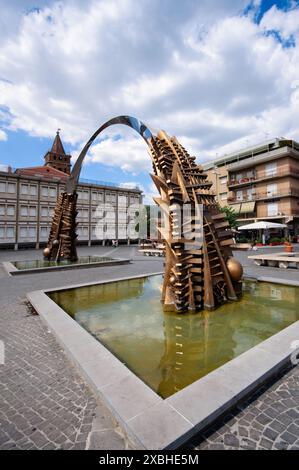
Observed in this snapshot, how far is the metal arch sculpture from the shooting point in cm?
629

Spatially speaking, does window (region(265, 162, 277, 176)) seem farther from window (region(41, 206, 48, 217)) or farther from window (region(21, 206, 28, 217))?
window (region(21, 206, 28, 217))

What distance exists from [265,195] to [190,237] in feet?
122

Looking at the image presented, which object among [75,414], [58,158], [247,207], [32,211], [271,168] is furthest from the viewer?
[58,158]

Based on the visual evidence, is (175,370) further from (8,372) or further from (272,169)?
(272,169)

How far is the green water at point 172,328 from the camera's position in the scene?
364cm

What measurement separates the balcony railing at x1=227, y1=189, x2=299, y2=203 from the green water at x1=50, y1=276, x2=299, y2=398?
32.6 meters

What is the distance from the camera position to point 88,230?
43.1 m

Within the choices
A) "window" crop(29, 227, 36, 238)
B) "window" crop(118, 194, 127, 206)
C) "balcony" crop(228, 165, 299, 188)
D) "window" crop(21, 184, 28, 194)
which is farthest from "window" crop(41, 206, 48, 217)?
"balcony" crop(228, 165, 299, 188)

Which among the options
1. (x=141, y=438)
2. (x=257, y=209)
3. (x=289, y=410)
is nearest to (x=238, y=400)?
(x=289, y=410)

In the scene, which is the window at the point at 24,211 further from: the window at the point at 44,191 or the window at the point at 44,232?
the window at the point at 44,191

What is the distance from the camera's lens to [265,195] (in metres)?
38.5

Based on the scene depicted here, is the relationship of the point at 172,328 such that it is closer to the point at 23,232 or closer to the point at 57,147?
the point at 23,232

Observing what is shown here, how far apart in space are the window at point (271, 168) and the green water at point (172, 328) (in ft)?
115

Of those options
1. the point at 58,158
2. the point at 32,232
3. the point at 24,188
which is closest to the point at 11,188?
the point at 24,188
